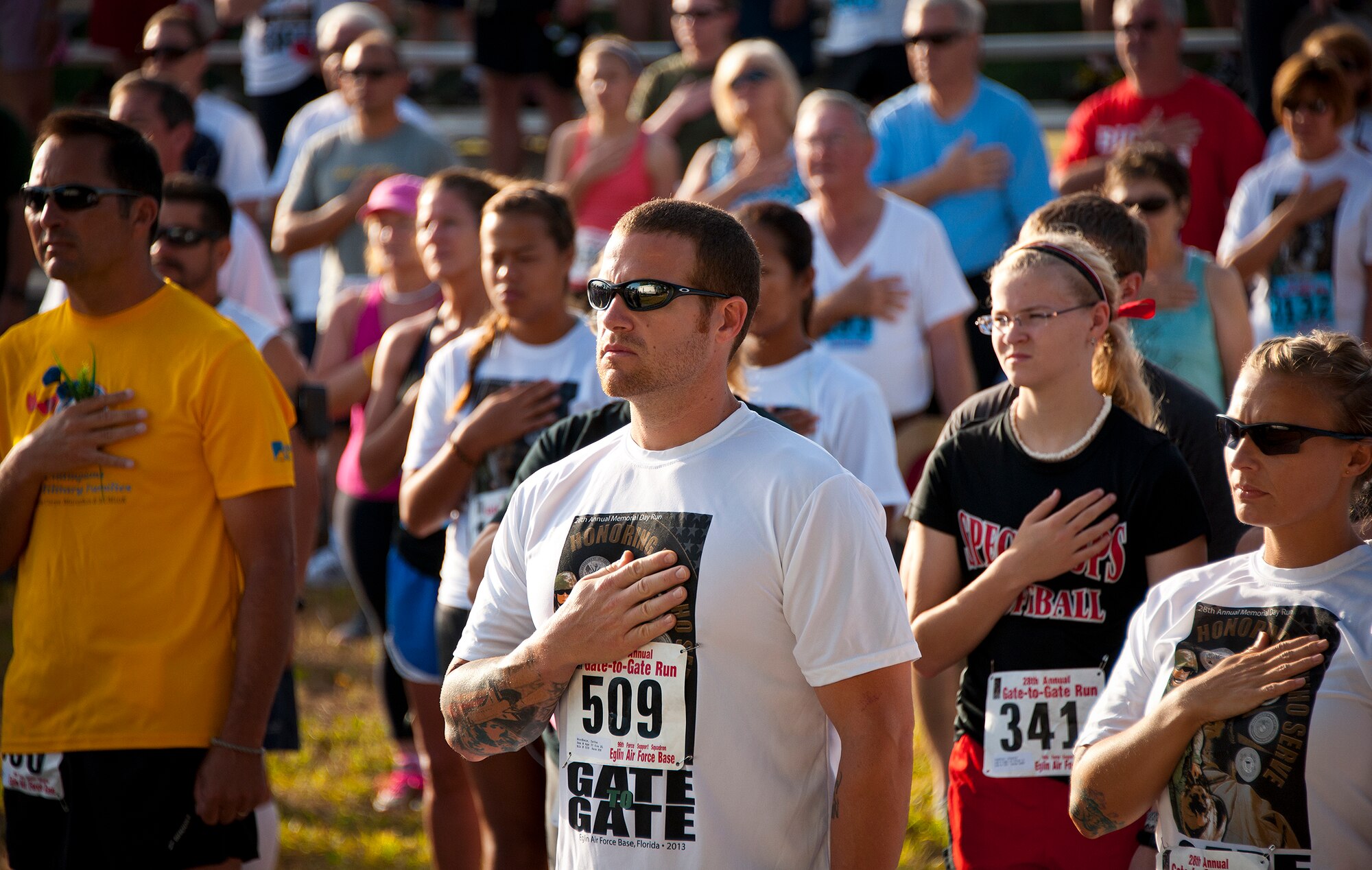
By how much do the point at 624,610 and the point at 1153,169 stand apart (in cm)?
277

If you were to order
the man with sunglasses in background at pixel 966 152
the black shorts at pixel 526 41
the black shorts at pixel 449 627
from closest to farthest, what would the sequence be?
the black shorts at pixel 449 627
the man with sunglasses in background at pixel 966 152
the black shorts at pixel 526 41

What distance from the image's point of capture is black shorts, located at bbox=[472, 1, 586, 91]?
9.17 meters

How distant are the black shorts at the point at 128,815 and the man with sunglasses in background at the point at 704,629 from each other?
46.2 inches

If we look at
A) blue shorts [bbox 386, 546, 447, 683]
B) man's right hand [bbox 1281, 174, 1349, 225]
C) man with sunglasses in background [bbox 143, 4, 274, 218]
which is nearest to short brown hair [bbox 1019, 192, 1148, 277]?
blue shorts [bbox 386, 546, 447, 683]

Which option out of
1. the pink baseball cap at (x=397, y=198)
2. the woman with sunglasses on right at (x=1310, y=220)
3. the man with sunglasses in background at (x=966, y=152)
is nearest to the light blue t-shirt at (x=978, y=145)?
the man with sunglasses in background at (x=966, y=152)

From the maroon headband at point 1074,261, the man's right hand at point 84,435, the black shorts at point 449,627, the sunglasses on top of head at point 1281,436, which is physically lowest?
the black shorts at point 449,627

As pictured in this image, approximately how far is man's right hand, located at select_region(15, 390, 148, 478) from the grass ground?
2.36 m

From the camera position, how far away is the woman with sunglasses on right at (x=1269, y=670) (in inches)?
97.7

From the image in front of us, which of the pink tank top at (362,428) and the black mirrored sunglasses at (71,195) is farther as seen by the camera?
the pink tank top at (362,428)

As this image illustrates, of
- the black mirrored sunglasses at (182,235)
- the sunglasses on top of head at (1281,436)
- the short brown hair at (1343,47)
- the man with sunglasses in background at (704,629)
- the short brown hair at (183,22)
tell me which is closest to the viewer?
the man with sunglasses in background at (704,629)

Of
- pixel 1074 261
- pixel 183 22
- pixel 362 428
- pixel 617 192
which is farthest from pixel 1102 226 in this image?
pixel 183 22

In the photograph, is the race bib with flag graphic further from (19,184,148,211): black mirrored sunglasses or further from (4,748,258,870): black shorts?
(19,184,148,211): black mirrored sunglasses

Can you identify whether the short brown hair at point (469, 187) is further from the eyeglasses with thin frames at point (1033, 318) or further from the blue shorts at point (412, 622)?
the eyeglasses with thin frames at point (1033, 318)

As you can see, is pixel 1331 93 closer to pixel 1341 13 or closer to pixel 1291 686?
pixel 1341 13
